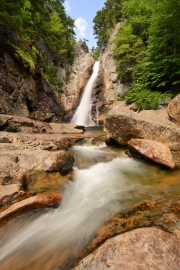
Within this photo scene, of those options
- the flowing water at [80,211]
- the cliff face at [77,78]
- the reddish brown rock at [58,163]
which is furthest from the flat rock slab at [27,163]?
the cliff face at [77,78]

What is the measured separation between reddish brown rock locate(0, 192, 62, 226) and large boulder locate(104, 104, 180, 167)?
11.8 feet

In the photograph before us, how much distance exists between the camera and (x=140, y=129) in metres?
5.65

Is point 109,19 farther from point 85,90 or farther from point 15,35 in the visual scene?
point 15,35

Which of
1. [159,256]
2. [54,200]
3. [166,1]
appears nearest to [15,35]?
[166,1]

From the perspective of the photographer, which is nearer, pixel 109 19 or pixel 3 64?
pixel 3 64

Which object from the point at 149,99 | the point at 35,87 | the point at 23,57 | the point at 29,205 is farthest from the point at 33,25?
the point at 29,205

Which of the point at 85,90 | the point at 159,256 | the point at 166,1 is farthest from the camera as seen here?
the point at 85,90

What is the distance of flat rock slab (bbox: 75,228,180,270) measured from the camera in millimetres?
1572

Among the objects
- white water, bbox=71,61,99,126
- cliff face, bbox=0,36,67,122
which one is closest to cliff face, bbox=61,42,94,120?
white water, bbox=71,61,99,126

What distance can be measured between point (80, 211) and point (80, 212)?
0.04 meters

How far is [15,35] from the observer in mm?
11422

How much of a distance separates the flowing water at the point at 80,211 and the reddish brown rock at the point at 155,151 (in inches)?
11.0

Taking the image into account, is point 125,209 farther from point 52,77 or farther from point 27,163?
point 52,77

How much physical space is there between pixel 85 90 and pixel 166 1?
1477 cm
